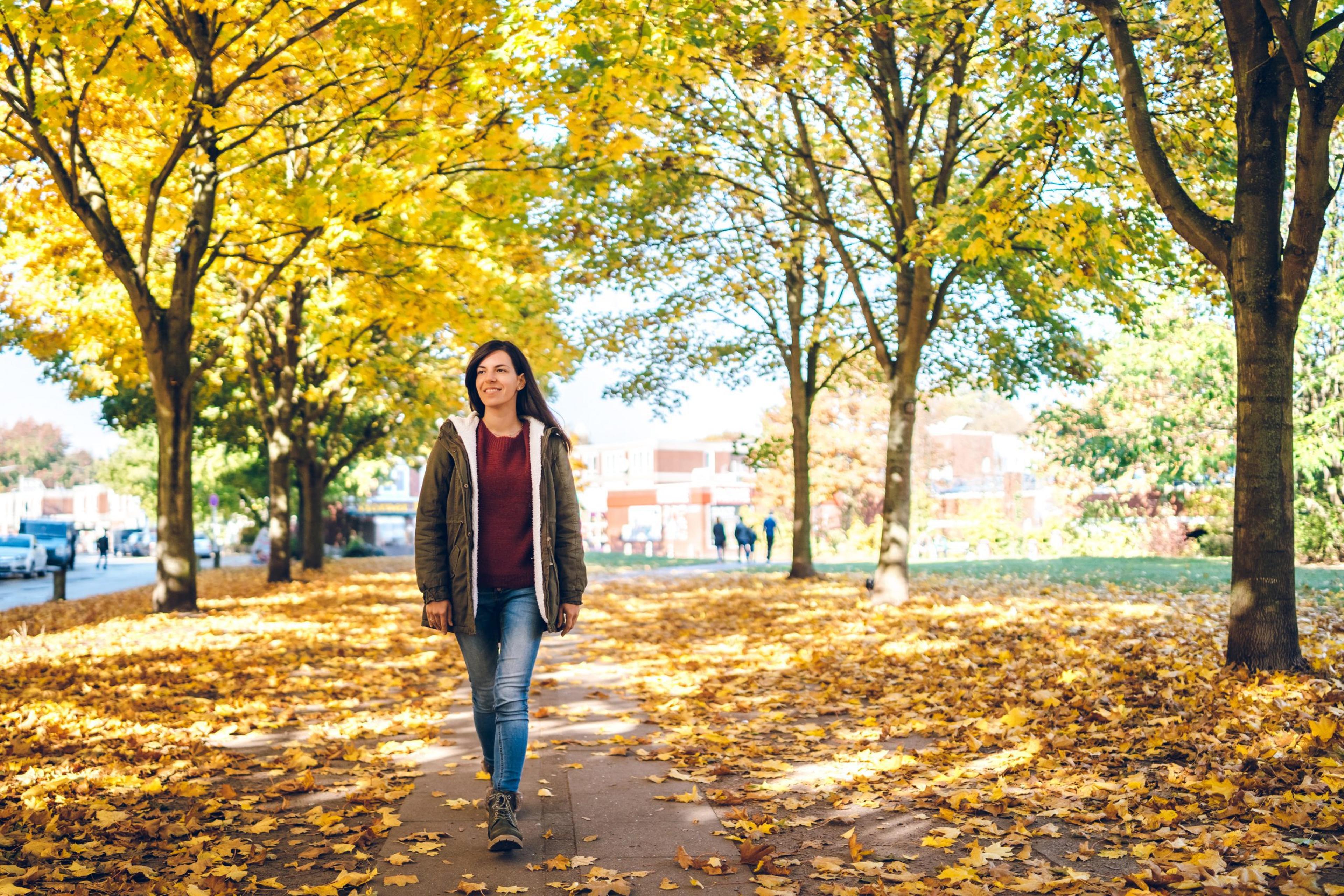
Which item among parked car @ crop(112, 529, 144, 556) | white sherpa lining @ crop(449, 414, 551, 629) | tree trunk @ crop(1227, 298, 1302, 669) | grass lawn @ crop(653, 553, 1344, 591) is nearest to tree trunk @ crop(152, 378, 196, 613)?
white sherpa lining @ crop(449, 414, 551, 629)

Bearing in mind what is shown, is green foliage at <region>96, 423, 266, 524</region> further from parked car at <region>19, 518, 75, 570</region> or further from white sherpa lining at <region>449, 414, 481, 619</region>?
white sherpa lining at <region>449, 414, 481, 619</region>

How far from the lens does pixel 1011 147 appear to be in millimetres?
10359

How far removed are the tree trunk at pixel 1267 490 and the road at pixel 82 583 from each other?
791 inches

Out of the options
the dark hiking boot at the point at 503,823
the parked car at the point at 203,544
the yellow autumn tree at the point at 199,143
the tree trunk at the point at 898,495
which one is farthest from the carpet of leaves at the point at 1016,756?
the parked car at the point at 203,544

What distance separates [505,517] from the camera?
4.69 m

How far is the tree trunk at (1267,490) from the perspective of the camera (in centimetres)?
686

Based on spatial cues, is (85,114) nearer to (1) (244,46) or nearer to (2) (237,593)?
(1) (244,46)

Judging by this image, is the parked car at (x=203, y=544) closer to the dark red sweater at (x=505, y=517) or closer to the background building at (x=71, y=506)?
the background building at (x=71, y=506)

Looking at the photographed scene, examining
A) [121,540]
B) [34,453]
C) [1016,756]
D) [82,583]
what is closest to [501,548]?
[1016,756]

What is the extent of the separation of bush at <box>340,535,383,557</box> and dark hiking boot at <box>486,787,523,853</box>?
46241 millimetres

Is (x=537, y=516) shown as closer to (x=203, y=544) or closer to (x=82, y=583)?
(x=82, y=583)

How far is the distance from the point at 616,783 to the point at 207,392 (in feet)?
70.9

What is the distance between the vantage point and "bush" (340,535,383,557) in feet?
167

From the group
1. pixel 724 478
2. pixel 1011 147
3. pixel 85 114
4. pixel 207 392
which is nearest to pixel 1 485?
pixel 724 478
